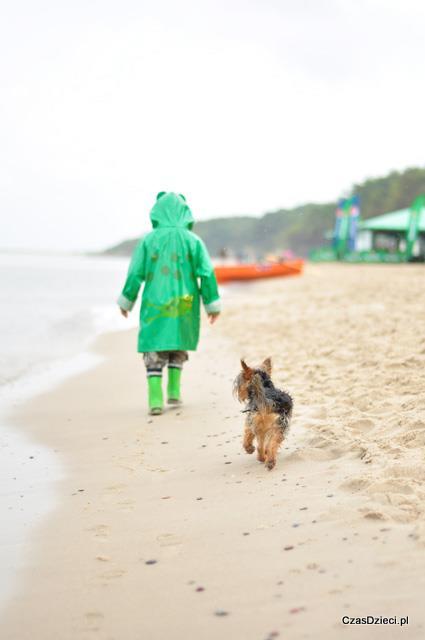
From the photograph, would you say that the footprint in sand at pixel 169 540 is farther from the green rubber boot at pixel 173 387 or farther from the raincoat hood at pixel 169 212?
the raincoat hood at pixel 169 212

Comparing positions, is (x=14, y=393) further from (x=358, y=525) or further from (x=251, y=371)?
(x=358, y=525)

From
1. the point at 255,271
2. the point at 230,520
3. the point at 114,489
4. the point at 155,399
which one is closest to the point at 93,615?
the point at 230,520

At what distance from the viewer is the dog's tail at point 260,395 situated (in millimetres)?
4266

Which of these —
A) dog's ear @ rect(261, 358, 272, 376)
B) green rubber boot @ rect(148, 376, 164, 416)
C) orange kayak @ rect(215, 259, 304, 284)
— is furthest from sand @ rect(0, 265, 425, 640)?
orange kayak @ rect(215, 259, 304, 284)

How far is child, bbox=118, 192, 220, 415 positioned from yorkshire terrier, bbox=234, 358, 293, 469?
6.54 feet

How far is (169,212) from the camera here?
21.6 ft

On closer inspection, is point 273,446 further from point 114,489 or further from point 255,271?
point 255,271

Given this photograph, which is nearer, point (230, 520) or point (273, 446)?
point (230, 520)

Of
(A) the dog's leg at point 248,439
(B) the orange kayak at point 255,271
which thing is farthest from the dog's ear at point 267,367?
(B) the orange kayak at point 255,271

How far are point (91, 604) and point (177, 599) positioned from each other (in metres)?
0.33

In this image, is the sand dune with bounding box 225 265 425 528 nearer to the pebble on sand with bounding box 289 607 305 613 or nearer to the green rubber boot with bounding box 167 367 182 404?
the pebble on sand with bounding box 289 607 305 613

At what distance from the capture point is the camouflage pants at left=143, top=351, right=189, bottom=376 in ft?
21.0

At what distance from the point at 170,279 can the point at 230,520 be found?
129 inches

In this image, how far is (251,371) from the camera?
173 inches
